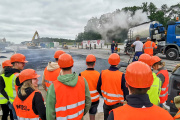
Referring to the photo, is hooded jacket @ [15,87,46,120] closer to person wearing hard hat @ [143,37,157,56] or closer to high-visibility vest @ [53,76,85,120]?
high-visibility vest @ [53,76,85,120]

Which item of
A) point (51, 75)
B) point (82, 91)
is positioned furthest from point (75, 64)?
point (82, 91)

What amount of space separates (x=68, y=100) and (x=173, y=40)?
12276 millimetres

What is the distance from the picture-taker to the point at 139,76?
45.3 inches

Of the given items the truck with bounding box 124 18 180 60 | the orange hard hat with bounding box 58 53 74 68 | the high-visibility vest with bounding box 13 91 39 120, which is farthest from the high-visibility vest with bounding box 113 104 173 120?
the truck with bounding box 124 18 180 60

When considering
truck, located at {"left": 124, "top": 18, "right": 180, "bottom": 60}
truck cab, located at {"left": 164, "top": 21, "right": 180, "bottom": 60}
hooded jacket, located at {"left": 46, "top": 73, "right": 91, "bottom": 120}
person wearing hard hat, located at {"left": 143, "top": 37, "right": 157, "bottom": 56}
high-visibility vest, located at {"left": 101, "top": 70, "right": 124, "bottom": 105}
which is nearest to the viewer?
hooded jacket, located at {"left": 46, "top": 73, "right": 91, "bottom": 120}

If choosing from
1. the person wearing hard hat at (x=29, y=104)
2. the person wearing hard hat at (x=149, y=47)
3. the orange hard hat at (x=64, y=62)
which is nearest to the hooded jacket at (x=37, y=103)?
the person wearing hard hat at (x=29, y=104)

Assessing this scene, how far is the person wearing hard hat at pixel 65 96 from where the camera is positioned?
1758mm

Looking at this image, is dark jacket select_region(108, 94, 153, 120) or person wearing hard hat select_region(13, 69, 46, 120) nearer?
dark jacket select_region(108, 94, 153, 120)

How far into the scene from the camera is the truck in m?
11.1

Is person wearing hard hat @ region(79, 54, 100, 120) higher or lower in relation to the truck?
lower

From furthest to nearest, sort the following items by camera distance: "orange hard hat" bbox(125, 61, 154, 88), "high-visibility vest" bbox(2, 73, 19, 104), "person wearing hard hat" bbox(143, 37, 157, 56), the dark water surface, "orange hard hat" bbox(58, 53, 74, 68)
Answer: the dark water surface, "person wearing hard hat" bbox(143, 37, 157, 56), "high-visibility vest" bbox(2, 73, 19, 104), "orange hard hat" bbox(58, 53, 74, 68), "orange hard hat" bbox(125, 61, 154, 88)

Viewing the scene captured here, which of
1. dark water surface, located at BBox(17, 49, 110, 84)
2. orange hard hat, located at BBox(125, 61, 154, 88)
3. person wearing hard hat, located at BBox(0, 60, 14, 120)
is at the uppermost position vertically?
orange hard hat, located at BBox(125, 61, 154, 88)

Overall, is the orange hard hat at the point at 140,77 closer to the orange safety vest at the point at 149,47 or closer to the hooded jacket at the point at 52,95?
the hooded jacket at the point at 52,95

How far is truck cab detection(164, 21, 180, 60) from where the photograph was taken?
35.9 feet
